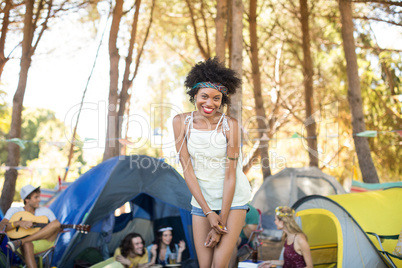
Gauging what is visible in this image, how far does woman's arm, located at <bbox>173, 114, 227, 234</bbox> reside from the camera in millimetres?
2484

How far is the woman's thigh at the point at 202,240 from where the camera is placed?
2.50m

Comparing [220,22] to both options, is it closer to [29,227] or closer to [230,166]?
[29,227]

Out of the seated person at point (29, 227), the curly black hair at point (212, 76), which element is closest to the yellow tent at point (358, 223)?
the curly black hair at point (212, 76)

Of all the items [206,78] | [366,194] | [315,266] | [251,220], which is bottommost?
[315,266]

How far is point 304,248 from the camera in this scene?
4758 mm

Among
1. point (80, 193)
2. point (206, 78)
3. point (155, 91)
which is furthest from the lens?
point (155, 91)

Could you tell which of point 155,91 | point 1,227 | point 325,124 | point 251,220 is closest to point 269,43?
point 325,124

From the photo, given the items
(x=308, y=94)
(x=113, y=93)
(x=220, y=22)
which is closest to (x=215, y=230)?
(x=220, y=22)

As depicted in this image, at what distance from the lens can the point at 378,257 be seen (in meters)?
4.55

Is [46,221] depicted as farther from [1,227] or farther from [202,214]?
[202,214]

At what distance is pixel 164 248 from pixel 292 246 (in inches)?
73.9

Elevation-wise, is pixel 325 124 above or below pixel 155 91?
below

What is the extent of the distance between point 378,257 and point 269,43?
1232 centimetres

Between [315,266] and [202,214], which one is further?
[315,266]
